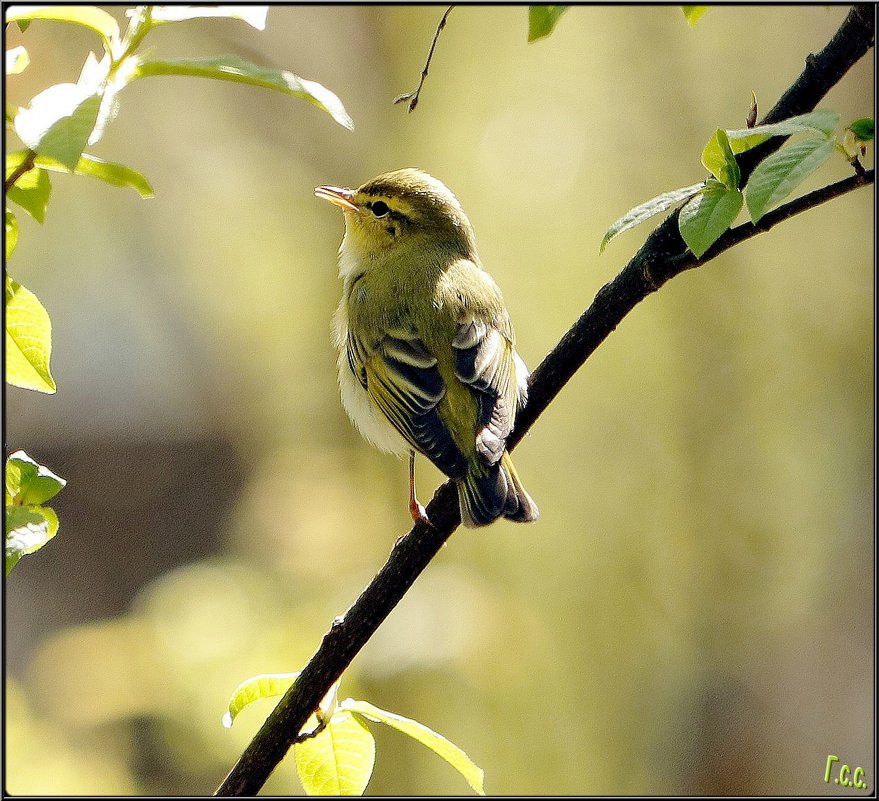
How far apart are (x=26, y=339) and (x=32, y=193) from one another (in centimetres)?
14

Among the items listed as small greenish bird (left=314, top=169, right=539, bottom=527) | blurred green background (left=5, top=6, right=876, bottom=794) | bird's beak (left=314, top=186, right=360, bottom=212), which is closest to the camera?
small greenish bird (left=314, top=169, right=539, bottom=527)

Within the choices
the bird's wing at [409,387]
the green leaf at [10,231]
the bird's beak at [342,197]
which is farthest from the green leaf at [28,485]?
the bird's beak at [342,197]

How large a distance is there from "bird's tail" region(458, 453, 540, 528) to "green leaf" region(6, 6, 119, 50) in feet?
3.11

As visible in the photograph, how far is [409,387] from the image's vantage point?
7.08 feet

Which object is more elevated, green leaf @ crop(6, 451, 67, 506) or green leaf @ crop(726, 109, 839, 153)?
green leaf @ crop(726, 109, 839, 153)

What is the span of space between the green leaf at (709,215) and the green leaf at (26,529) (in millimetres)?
653

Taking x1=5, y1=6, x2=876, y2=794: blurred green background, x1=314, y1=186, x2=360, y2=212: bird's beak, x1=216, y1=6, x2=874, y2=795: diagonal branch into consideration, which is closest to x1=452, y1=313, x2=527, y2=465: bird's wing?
x1=314, y1=186, x2=360, y2=212: bird's beak

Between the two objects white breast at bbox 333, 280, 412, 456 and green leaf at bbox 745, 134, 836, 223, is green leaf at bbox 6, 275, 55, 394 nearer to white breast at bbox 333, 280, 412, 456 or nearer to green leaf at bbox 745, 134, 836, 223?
green leaf at bbox 745, 134, 836, 223

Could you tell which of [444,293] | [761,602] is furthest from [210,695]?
[761,602]

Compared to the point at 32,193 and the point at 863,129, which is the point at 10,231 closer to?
the point at 32,193

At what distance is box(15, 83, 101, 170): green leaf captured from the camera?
0.62m

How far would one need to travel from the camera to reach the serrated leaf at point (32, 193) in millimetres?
857

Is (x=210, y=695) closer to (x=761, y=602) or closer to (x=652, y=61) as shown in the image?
(x=761, y=602)

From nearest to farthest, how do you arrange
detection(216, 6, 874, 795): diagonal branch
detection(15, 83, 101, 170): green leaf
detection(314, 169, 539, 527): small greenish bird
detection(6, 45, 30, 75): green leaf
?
detection(15, 83, 101, 170): green leaf, detection(6, 45, 30, 75): green leaf, detection(216, 6, 874, 795): diagonal branch, detection(314, 169, 539, 527): small greenish bird
